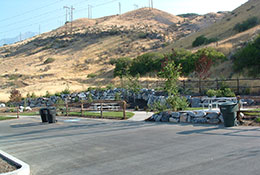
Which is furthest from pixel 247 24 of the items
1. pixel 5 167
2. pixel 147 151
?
pixel 5 167

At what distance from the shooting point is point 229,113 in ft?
39.9

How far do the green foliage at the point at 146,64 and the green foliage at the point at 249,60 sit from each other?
12.2 meters

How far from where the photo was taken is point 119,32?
9556 cm

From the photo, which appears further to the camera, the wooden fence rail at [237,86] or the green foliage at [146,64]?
the green foliage at [146,64]

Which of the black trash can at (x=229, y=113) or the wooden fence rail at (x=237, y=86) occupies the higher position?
the wooden fence rail at (x=237, y=86)

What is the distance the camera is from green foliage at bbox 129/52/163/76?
43.5m

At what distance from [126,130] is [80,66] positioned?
5882cm

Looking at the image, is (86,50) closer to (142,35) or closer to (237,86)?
(142,35)

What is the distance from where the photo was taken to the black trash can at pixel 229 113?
1217cm

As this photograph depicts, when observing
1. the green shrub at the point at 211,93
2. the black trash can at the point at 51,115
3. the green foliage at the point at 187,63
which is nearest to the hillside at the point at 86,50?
the green foliage at the point at 187,63

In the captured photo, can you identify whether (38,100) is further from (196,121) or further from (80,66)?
(80,66)

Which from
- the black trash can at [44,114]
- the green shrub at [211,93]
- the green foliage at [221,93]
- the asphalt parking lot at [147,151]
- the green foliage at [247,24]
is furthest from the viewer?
the green foliage at [247,24]

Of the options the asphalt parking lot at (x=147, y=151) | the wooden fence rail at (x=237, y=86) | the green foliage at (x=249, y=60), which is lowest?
the asphalt parking lot at (x=147, y=151)

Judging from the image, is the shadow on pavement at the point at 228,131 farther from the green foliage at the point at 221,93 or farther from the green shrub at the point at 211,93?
the green shrub at the point at 211,93
